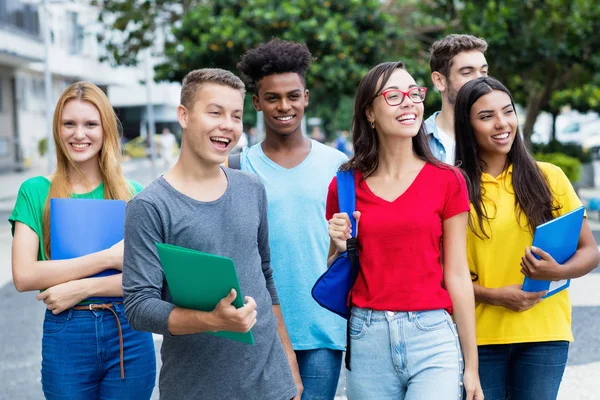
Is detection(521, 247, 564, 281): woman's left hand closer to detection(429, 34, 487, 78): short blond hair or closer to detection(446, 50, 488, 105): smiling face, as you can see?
detection(446, 50, 488, 105): smiling face

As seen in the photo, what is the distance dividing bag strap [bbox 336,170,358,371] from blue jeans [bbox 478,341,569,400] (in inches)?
23.9

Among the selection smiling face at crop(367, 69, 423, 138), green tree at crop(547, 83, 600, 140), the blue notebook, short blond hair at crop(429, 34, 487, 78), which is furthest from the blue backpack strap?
green tree at crop(547, 83, 600, 140)

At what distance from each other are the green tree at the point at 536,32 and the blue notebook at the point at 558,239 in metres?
12.6

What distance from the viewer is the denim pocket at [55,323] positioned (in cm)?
313

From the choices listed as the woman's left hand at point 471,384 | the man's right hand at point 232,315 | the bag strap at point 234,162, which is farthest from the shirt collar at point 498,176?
the man's right hand at point 232,315

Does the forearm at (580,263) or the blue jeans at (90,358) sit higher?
the forearm at (580,263)

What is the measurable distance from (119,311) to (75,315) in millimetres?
175

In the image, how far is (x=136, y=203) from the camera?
2.51 m

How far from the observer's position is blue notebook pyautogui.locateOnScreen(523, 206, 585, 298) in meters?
2.90

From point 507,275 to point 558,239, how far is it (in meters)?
0.28

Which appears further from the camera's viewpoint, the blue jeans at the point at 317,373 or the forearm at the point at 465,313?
the blue jeans at the point at 317,373

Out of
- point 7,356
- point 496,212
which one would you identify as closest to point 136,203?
point 496,212

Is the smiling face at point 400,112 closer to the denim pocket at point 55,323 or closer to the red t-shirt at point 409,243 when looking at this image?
the red t-shirt at point 409,243

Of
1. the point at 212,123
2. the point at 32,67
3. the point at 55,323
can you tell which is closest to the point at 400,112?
the point at 212,123
